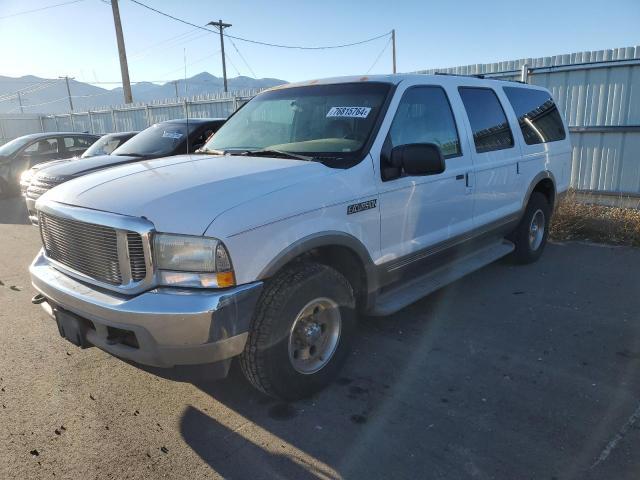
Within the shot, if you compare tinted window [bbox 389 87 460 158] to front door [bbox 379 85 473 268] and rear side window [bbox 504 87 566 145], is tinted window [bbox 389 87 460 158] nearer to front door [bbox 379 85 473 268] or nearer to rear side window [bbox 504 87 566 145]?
front door [bbox 379 85 473 268]

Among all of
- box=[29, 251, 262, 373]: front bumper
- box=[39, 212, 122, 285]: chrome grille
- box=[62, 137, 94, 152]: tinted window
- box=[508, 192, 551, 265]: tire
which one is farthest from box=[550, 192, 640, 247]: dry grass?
box=[62, 137, 94, 152]: tinted window

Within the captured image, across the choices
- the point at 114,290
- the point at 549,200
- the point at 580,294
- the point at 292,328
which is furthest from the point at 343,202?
the point at 549,200

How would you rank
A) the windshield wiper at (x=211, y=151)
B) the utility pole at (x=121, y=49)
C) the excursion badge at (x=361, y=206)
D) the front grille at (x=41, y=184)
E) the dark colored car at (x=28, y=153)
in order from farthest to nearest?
the utility pole at (x=121, y=49) → the dark colored car at (x=28, y=153) → the front grille at (x=41, y=184) → the windshield wiper at (x=211, y=151) → the excursion badge at (x=361, y=206)

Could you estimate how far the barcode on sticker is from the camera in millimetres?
3535

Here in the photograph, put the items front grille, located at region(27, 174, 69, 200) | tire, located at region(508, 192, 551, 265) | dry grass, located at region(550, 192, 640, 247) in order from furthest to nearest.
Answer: dry grass, located at region(550, 192, 640, 247)
front grille, located at region(27, 174, 69, 200)
tire, located at region(508, 192, 551, 265)

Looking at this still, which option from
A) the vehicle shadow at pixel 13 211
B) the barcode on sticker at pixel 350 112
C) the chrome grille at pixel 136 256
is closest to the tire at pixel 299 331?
the chrome grille at pixel 136 256

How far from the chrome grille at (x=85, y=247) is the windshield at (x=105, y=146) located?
6867 millimetres

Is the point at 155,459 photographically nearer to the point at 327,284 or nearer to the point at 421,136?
the point at 327,284

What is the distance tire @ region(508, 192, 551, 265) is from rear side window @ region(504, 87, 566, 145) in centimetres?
70

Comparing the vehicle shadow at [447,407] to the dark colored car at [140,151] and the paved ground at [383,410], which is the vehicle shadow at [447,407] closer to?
the paved ground at [383,410]

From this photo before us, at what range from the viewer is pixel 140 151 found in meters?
7.75

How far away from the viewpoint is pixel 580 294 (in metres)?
4.94

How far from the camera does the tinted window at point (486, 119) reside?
14.5 feet

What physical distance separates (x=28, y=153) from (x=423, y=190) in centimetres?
1159
